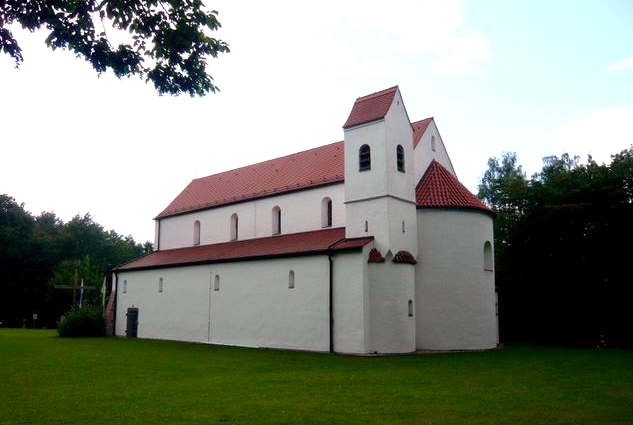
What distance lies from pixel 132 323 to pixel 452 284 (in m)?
21.4

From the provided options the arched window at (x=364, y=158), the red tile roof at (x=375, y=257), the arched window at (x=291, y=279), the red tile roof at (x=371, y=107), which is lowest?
the arched window at (x=291, y=279)

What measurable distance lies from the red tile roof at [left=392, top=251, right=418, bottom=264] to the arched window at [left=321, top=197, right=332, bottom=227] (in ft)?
18.0

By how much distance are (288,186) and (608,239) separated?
19486 mm

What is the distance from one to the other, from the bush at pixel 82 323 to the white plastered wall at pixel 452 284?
22137 millimetres

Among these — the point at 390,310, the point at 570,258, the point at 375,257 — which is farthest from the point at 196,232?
the point at 570,258

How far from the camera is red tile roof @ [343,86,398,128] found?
28266mm

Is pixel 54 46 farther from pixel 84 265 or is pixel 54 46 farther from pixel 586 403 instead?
pixel 84 265

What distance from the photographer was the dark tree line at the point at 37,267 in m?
62.1

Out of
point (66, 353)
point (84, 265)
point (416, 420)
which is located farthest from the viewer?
point (84, 265)

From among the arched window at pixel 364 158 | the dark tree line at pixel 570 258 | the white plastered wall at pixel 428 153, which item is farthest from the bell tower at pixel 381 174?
the dark tree line at pixel 570 258

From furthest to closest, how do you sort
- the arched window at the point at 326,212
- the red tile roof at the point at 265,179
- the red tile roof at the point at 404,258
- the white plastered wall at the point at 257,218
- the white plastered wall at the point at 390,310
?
the red tile roof at the point at 265,179
the white plastered wall at the point at 257,218
the arched window at the point at 326,212
the red tile roof at the point at 404,258
the white plastered wall at the point at 390,310

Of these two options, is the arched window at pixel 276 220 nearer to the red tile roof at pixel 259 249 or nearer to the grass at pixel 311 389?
the red tile roof at pixel 259 249

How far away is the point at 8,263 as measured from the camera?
64312 mm

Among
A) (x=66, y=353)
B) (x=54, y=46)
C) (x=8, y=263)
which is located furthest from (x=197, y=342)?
(x=8, y=263)
